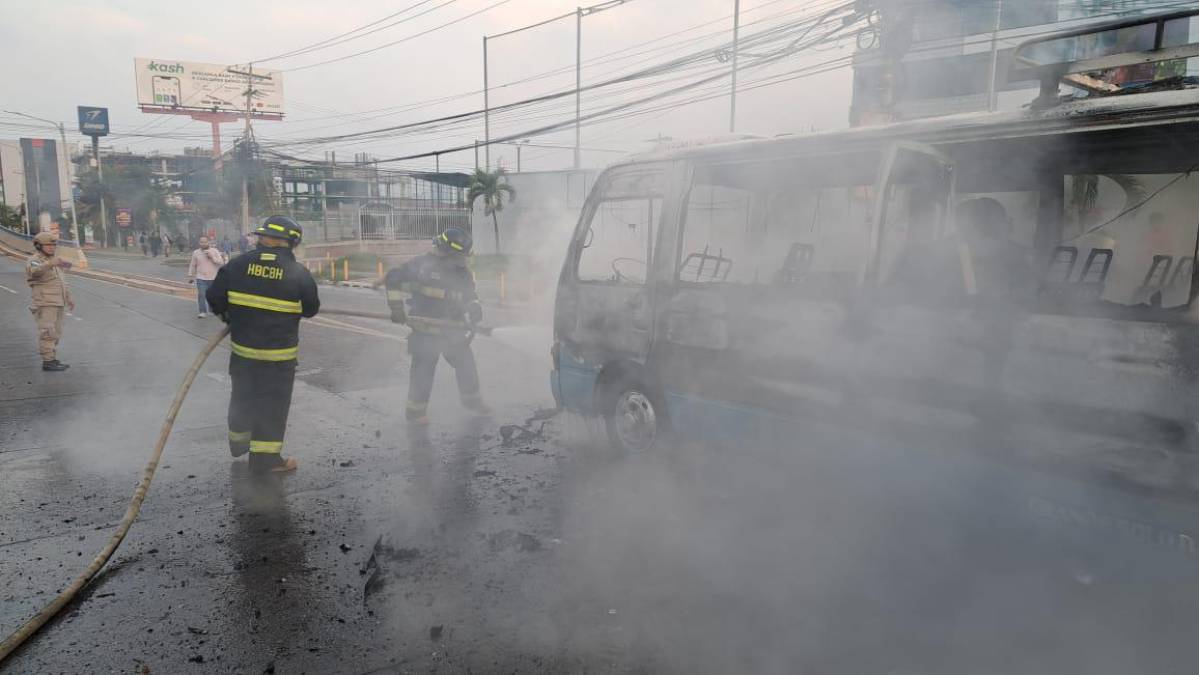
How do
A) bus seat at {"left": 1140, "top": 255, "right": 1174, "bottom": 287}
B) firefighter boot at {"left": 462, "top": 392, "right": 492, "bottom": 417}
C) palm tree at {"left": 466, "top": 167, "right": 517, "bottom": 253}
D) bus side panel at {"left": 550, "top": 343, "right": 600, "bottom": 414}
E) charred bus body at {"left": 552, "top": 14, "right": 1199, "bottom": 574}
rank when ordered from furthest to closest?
palm tree at {"left": 466, "top": 167, "right": 517, "bottom": 253}, firefighter boot at {"left": 462, "top": 392, "right": 492, "bottom": 417}, bus side panel at {"left": 550, "top": 343, "right": 600, "bottom": 414}, bus seat at {"left": 1140, "top": 255, "right": 1174, "bottom": 287}, charred bus body at {"left": 552, "top": 14, "right": 1199, "bottom": 574}

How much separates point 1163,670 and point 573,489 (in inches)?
117

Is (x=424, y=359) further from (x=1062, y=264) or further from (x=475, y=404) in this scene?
(x=1062, y=264)

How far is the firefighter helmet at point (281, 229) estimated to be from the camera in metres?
4.83

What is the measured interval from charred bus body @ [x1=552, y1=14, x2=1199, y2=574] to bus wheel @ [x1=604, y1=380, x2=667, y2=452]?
0.02 m

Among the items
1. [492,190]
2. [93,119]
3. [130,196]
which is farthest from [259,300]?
[93,119]

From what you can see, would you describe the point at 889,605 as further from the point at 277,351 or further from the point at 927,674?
the point at 277,351

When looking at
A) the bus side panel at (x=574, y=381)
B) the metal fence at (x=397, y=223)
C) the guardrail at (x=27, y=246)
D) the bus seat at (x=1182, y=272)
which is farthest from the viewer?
the metal fence at (x=397, y=223)

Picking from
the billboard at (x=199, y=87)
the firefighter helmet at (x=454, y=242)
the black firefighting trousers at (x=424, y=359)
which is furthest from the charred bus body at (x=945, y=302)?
the billboard at (x=199, y=87)

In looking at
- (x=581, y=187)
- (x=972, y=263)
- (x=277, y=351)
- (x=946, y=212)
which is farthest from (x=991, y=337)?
(x=581, y=187)

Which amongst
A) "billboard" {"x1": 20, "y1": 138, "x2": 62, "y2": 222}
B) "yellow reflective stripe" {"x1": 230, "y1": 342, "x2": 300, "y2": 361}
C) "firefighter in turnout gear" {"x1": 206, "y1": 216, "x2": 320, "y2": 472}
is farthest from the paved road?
"billboard" {"x1": 20, "y1": 138, "x2": 62, "y2": 222}

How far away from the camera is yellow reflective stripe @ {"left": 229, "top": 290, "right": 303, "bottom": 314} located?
15.6ft

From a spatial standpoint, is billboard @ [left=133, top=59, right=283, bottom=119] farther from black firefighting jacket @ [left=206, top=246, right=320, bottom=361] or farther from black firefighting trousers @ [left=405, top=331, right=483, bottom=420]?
black firefighting jacket @ [left=206, top=246, right=320, bottom=361]

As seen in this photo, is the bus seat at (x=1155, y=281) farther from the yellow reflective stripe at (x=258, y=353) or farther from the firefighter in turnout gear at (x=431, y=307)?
the yellow reflective stripe at (x=258, y=353)

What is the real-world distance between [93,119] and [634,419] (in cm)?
7726
